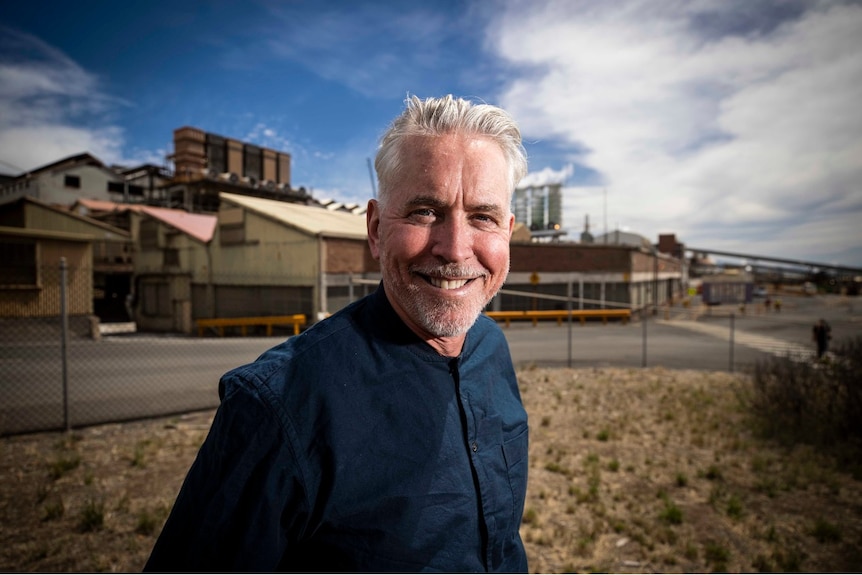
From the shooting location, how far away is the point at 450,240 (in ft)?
5.04

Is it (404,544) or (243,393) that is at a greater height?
(243,393)

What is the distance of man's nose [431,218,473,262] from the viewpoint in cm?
153

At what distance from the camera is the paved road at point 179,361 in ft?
25.1

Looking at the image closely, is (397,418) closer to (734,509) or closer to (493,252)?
(493,252)

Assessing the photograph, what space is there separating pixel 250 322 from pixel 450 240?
65.3 feet

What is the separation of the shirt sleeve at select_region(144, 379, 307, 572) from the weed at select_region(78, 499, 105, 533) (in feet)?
13.0

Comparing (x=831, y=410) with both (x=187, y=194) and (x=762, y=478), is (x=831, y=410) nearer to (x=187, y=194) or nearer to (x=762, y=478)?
(x=762, y=478)

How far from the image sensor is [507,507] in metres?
1.65

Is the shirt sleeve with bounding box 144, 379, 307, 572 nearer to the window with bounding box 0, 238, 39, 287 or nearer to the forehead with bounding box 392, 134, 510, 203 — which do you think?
the forehead with bounding box 392, 134, 510, 203

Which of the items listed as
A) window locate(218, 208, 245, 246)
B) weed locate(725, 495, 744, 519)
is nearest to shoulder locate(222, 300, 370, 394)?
weed locate(725, 495, 744, 519)

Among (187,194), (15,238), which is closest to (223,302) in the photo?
(15,238)

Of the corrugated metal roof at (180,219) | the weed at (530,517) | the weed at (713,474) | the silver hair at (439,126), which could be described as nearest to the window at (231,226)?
the corrugated metal roof at (180,219)

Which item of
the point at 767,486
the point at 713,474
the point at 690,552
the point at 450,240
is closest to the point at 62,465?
the point at 450,240

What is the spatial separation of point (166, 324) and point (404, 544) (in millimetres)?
28819
